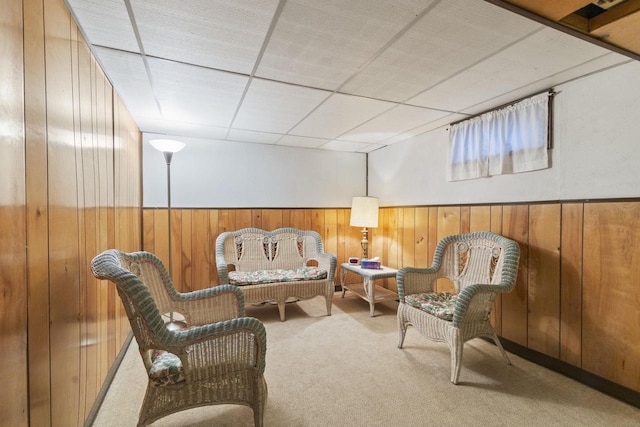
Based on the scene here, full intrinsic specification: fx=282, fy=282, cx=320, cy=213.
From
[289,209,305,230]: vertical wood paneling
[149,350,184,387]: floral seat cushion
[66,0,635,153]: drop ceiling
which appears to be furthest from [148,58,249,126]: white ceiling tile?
[149,350,184,387]: floral seat cushion

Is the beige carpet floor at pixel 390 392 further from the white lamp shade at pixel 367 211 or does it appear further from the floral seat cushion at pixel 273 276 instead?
the white lamp shade at pixel 367 211

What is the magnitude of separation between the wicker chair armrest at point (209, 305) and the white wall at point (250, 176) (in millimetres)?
1931

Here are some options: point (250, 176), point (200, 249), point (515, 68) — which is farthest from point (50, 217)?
point (250, 176)

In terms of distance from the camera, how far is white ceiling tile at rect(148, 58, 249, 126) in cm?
194

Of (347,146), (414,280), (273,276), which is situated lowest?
(273,276)

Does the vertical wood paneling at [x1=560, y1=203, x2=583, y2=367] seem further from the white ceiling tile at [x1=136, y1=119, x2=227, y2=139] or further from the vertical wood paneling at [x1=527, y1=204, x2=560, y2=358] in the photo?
the white ceiling tile at [x1=136, y1=119, x2=227, y2=139]

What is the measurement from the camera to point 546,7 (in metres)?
0.92

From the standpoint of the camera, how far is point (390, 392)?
6.02 ft

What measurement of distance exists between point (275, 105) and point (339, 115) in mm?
649

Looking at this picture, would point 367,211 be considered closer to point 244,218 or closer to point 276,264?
point 276,264

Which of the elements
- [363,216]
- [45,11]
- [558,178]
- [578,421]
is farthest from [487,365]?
[45,11]

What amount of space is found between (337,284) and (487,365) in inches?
93.2

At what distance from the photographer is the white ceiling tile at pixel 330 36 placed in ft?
4.43

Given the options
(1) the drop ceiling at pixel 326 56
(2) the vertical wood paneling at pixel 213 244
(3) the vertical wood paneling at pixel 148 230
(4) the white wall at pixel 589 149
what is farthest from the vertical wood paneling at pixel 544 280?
(3) the vertical wood paneling at pixel 148 230
